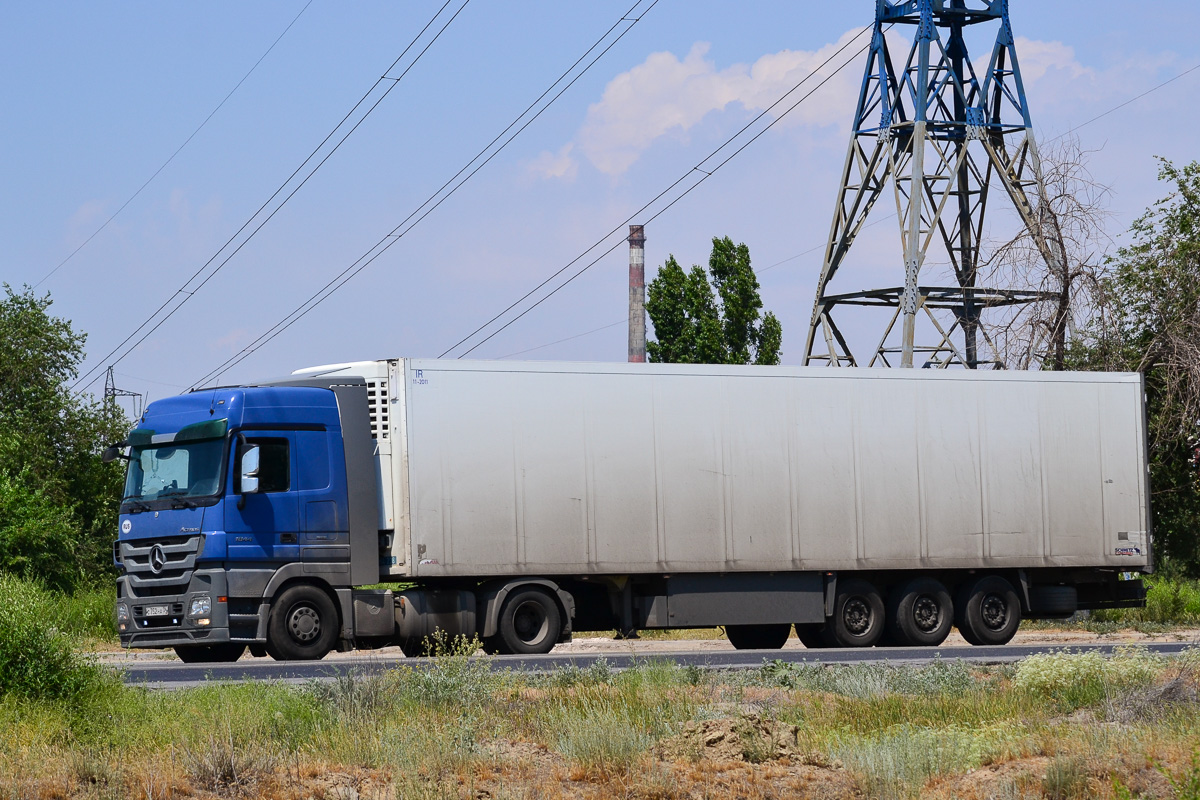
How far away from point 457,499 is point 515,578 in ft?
4.42

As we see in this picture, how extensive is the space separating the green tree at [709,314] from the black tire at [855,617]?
3581 centimetres

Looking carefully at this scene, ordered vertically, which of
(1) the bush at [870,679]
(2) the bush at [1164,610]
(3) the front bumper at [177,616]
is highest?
(3) the front bumper at [177,616]

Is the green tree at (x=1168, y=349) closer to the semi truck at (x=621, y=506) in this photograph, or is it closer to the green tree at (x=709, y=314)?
the semi truck at (x=621, y=506)

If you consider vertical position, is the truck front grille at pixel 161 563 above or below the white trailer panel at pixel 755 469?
below

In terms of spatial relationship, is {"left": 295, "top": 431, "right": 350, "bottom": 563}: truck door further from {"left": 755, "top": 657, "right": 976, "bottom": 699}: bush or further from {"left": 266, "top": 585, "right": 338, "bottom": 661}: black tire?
{"left": 755, "top": 657, "right": 976, "bottom": 699}: bush

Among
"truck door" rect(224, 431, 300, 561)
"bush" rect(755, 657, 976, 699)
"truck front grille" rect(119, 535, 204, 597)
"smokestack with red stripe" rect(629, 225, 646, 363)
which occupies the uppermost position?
"smokestack with red stripe" rect(629, 225, 646, 363)

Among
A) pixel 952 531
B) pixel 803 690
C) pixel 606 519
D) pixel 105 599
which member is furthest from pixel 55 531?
pixel 803 690

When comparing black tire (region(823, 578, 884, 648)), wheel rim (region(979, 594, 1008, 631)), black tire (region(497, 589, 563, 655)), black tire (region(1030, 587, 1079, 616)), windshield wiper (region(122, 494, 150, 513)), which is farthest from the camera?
black tire (region(1030, 587, 1079, 616))

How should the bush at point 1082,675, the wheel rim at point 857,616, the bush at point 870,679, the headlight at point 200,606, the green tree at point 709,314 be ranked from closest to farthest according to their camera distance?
the bush at point 1082,675, the bush at point 870,679, the headlight at point 200,606, the wheel rim at point 857,616, the green tree at point 709,314

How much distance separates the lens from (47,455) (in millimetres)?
37938

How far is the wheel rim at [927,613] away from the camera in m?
21.1

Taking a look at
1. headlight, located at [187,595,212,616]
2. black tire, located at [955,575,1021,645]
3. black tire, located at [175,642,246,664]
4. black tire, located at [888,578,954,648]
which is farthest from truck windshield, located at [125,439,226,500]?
black tire, located at [955,575,1021,645]

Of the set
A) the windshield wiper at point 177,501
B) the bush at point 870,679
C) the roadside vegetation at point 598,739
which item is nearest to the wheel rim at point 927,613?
the bush at point 870,679

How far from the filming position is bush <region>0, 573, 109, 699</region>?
35.9ft
